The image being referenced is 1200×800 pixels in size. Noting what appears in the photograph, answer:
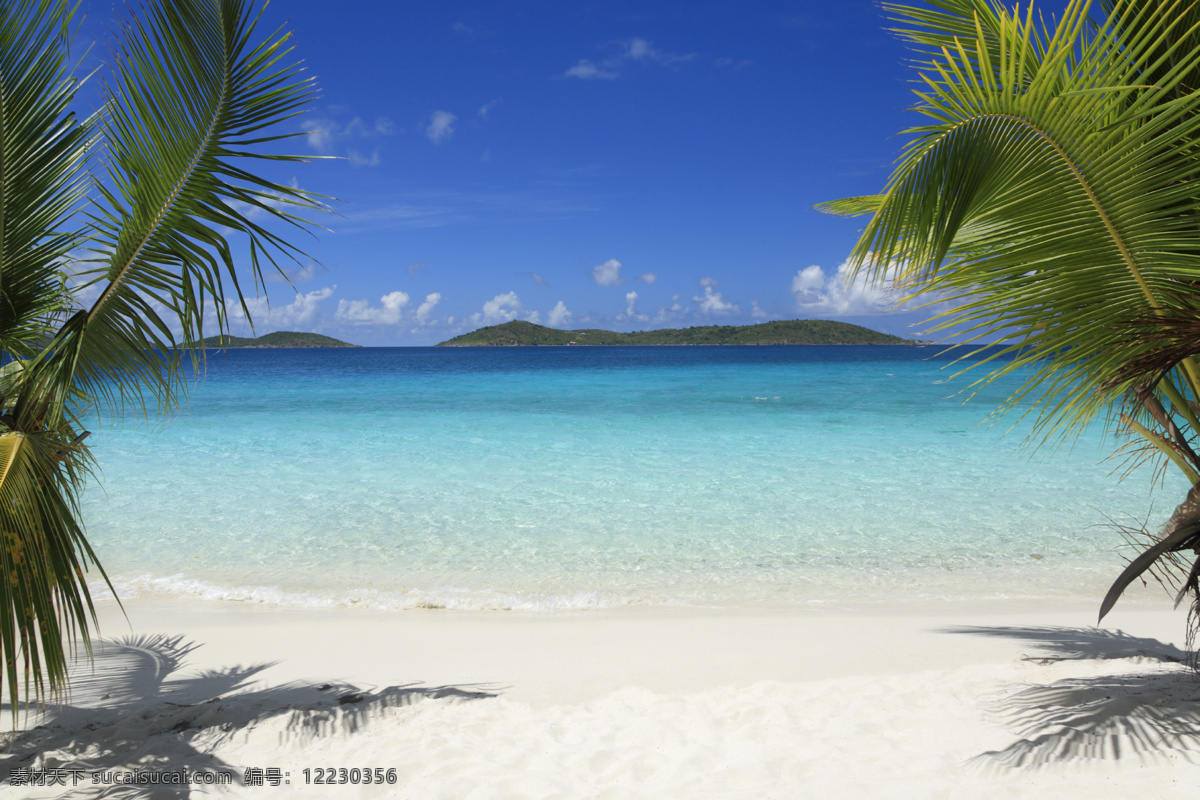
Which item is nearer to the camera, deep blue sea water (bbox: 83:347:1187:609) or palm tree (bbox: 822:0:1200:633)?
palm tree (bbox: 822:0:1200:633)

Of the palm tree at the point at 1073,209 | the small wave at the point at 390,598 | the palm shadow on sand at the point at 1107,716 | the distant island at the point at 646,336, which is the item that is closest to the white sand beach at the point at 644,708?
the palm shadow on sand at the point at 1107,716

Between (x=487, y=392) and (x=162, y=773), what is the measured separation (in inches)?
952

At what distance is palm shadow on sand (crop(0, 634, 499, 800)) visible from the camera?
8.50 ft

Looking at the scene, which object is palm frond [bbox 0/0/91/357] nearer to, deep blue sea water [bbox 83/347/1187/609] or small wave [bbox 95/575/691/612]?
deep blue sea water [bbox 83/347/1187/609]

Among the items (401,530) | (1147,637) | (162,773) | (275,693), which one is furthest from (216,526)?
(1147,637)

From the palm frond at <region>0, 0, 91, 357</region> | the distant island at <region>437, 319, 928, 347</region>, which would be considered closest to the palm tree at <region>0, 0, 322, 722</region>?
the palm frond at <region>0, 0, 91, 357</region>

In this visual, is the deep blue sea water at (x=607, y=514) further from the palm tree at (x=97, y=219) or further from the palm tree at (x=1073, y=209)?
the palm tree at (x=1073, y=209)

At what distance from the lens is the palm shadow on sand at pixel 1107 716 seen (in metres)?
2.42

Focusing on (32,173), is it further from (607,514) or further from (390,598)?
(607,514)

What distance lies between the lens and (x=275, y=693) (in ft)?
11.2

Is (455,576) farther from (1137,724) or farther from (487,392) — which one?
(487,392)

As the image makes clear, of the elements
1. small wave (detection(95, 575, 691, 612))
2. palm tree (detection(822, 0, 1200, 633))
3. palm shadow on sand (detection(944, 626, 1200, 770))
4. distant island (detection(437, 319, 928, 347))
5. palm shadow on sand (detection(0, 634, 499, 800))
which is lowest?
small wave (detection(95, 575, 691, 612))

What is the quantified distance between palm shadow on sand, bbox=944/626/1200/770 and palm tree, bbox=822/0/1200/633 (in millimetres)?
536

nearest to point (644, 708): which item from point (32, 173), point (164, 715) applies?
point (164, 715)
